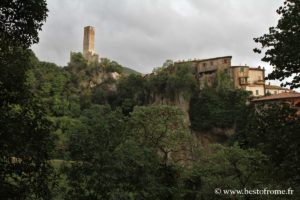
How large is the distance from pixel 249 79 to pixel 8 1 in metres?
66.6

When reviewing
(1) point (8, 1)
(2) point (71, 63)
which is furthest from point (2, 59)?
(2) point (71, 63)

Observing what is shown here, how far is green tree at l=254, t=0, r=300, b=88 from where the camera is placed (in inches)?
555

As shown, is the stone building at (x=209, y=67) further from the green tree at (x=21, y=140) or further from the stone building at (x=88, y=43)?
the green tree at (x=21, y=140)

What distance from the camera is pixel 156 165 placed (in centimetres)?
2272

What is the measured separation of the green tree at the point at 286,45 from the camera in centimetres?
1410

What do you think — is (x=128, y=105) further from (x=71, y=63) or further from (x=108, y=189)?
(x=108, y=189)

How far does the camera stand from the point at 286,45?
14.4 metres

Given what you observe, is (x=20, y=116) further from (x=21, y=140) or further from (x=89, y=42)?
(x=89, y=42)

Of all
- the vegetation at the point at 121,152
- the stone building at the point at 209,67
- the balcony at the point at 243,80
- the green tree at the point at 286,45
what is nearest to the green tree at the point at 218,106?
the stone building at the point at 209,67

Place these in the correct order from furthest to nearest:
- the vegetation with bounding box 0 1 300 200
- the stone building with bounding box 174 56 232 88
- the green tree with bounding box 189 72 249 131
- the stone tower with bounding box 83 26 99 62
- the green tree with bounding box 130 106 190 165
Result: the stone tower with bounding box 83 26 99 62 < the stone building with bounding box 174 56 232 88 < the green tree with bounding box 189 72 249 131 < the green tree with bounding box 130 106 190 165 < the vegetation with bounding box 0 1 300 200

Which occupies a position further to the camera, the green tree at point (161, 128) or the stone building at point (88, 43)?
the stone building at point (88, 43)

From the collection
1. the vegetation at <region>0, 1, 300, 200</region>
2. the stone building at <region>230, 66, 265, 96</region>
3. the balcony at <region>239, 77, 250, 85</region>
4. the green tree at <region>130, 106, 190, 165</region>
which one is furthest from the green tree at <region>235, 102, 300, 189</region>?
the balcony at <region>239, 77, 250, 85</region>

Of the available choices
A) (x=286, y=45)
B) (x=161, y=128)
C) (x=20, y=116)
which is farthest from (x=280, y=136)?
(x=161, y=128)

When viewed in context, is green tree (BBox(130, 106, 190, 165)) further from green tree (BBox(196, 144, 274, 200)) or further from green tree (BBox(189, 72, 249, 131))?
green tree (BBox(189, 72, 249, 131))
